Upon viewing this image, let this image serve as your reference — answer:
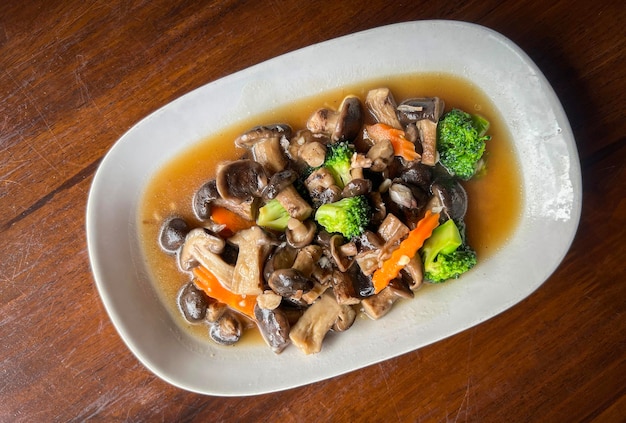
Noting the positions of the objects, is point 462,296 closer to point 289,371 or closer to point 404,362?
point 404,362

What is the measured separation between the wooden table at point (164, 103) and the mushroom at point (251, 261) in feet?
2.75

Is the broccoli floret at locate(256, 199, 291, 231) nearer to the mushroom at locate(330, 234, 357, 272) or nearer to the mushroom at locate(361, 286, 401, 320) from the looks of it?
the mushroom at locate(330, 234, 357, 272)

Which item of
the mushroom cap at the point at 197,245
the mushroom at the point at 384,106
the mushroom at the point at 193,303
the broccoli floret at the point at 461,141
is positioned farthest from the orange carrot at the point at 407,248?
the mushroom at the point at 193,303

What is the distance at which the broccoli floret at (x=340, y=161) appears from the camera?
2.57 metres

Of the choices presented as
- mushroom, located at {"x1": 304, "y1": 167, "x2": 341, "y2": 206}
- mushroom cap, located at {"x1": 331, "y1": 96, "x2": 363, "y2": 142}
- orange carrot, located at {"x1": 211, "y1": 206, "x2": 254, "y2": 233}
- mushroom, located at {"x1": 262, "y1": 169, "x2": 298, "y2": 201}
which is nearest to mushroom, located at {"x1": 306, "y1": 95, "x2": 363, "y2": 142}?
mushroom cap, located at {"x1": 331, "y1": 96, "x2": 363, "y2": 142}

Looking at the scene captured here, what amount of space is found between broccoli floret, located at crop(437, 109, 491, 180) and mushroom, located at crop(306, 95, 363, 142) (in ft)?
1.58

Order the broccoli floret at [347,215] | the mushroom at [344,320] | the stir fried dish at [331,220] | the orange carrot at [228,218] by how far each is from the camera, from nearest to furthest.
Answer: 1. the broccoli floret at [347,215]
2. the stir fried dish at [331,220]
3. the mushroom at [344,320]
4. the orange carrot at [228,218]

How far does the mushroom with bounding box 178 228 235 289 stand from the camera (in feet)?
8.64

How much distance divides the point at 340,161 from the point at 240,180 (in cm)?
58

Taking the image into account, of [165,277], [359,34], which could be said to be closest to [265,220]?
[165,277]

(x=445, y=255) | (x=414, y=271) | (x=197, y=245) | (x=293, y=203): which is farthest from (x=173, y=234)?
(x=445, y=255)

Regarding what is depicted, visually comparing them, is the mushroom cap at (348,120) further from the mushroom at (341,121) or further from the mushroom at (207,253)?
the mushroom at (207,253)

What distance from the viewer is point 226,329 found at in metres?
2.74

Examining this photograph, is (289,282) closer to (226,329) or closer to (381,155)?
(226,329)
